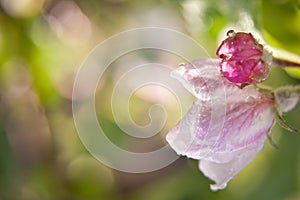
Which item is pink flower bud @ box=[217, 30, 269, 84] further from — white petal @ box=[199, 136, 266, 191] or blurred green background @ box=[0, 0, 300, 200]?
blurred green background @ box=[0, 0, 300, 200]

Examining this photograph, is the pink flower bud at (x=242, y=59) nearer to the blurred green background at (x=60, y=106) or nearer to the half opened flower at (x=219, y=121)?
the half opened flower at (x=219, y=121)

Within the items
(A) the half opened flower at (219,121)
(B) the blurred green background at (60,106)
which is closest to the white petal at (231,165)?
(A) the half opened flower at (219,121)

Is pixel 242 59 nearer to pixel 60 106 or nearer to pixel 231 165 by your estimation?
pixel 231 165

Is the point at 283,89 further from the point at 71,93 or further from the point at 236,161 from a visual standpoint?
the point at 71,93

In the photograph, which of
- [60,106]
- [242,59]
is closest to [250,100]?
[242,59]

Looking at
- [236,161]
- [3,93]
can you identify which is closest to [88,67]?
[3,93]

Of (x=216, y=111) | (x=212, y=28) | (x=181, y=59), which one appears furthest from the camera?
(x=181, y=59)
